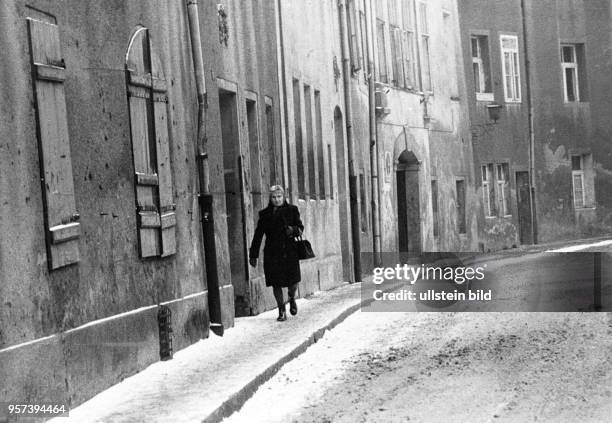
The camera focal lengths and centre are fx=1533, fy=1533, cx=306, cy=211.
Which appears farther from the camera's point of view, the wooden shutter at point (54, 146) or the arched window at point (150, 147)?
the arched window at point (150, 147)

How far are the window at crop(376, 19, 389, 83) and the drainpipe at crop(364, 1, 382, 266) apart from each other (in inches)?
35.6

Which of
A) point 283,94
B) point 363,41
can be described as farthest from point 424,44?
point 283,94

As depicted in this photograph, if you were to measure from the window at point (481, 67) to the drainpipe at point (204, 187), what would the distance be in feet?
82.8

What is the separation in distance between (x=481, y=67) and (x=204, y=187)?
2597 centimetres

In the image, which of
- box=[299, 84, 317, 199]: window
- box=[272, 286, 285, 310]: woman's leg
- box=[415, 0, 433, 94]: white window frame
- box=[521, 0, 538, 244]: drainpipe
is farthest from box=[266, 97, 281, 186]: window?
box=[521, 0, 538, 244]: drainpipe

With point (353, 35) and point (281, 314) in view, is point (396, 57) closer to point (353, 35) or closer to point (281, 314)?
point (353, 35)

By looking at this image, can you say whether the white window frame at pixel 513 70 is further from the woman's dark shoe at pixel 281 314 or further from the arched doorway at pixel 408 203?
the woman's dark shoe at pixel 281 314

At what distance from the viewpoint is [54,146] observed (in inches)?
460

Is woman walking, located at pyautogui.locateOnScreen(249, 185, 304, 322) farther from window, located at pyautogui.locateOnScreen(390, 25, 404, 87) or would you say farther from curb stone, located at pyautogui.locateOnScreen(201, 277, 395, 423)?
window, located at pyautogui.locateOnScreen(390, 25, 404, 87)

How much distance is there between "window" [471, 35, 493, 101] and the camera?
1650 inches

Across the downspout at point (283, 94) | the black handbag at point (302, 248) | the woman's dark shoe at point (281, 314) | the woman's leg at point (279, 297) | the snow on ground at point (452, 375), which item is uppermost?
the downspout at point (283, 94)

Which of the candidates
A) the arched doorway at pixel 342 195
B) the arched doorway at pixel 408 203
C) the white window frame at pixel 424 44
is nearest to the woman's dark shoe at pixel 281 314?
the arched doorway at pixel 342 195

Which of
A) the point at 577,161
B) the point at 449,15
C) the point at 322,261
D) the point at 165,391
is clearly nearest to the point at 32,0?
the point at 165,391

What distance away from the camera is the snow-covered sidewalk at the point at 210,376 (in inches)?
433
